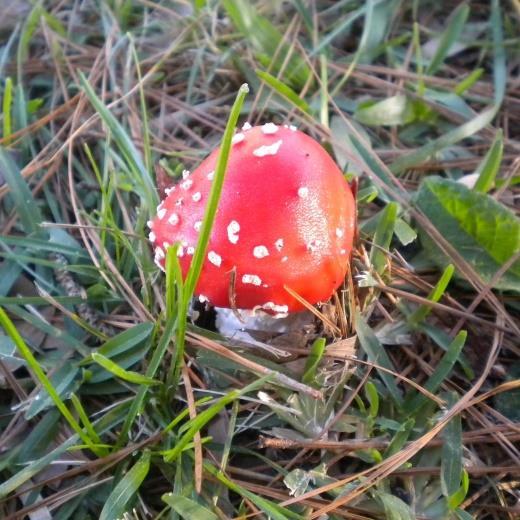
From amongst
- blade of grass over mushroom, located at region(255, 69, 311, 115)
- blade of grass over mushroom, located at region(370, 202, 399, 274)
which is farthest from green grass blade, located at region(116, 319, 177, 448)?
blade of grass over mushroom, located at region(255, 69, 311, 115)

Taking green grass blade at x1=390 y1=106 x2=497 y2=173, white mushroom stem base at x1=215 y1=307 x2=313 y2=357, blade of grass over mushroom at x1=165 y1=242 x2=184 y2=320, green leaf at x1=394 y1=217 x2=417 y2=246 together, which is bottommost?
white mushroom stem base at x1=215 y1=307 x2=313 y2=357

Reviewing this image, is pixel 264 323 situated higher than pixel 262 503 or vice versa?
pixel 264 323

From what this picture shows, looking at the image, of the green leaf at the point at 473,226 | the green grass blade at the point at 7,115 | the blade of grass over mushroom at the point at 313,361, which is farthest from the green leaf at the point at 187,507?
the green grass blade at the point at 7,115

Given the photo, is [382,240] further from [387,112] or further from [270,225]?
[387,112]

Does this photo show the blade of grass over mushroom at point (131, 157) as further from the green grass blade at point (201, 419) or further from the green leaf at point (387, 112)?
the green leaf at point (387, 112)

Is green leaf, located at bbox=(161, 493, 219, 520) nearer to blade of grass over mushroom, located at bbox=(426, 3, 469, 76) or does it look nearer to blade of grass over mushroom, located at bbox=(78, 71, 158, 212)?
blade of grass over mushroom, located at bbox=(78, 71, 158, 212)

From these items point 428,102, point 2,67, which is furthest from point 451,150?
point 2,67

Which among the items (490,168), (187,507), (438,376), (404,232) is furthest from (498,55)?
(187,507)
